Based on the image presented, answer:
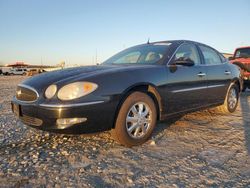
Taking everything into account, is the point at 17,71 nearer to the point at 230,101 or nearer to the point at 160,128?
the point at 230,101

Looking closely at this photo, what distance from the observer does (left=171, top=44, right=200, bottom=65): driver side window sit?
4.26 meters

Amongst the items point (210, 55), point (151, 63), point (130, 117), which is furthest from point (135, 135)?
point (210, 55)

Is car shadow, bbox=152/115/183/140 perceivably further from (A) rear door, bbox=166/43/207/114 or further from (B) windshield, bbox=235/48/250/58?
(B) windshield, bbox=235/48/250/58

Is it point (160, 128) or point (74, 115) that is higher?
point (74, 115)

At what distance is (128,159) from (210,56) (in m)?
3.13

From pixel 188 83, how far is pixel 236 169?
178 cm

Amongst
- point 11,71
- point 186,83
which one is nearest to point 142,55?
point 186,83

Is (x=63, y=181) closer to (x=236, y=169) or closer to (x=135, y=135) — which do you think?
(x=135, y=135)

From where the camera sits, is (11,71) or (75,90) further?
(11,71)

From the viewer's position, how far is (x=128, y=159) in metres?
3.01

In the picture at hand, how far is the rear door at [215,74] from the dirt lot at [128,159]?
85 centimetres

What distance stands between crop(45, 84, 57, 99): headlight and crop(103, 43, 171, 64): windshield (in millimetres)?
1611

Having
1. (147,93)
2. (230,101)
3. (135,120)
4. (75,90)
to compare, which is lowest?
(230,101)

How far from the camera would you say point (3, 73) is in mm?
44094
